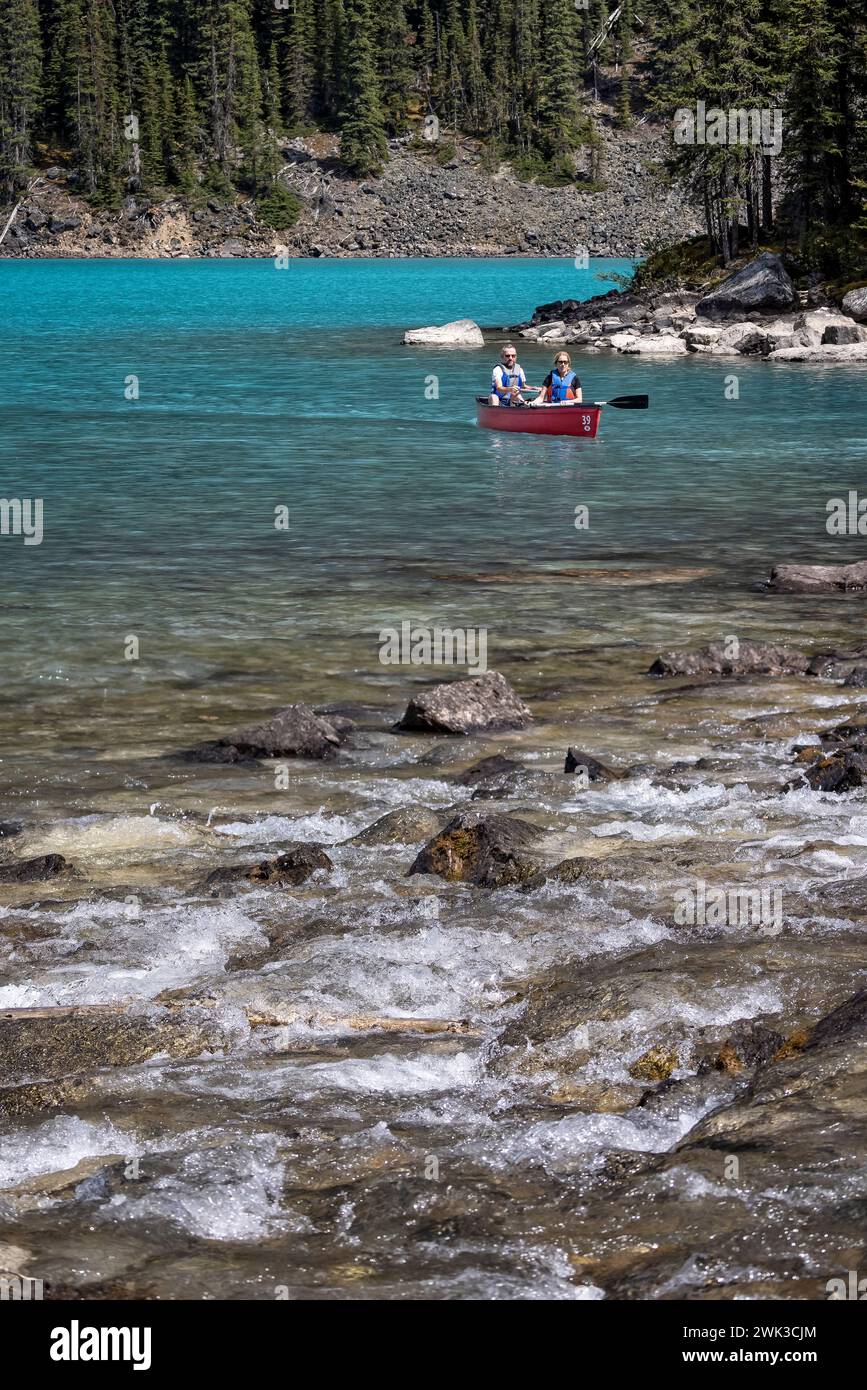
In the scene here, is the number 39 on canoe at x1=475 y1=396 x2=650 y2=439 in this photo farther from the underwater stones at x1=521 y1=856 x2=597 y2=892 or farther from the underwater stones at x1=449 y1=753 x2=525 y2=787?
the underwater stones at x1=521 y1=856 x2=597 y2=892

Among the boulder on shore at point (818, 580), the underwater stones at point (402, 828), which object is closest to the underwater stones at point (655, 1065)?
the underwater stones at point (402, 828)

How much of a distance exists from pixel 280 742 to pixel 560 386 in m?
27.8

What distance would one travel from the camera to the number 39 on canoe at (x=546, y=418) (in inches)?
1601

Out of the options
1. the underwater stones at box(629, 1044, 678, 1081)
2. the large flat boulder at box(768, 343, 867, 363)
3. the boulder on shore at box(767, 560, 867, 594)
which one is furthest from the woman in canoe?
the underwater stones at box(629, 1044, 678, 1081)

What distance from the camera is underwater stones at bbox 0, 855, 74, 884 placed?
11.7 meters

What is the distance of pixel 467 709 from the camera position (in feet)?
52.6

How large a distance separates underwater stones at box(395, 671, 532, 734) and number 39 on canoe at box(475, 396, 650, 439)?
25470mm

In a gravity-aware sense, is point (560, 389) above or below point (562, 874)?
above

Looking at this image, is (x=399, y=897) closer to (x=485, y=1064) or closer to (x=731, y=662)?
(x=485, y=1064)

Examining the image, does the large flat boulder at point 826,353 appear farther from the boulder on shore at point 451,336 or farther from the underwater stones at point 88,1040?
the underwater stones at point 88,1040

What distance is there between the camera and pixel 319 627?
2081cm

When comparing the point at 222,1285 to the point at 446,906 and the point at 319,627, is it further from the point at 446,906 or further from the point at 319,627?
the point at 319,627

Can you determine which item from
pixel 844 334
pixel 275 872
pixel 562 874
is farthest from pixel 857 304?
pixel 275 872

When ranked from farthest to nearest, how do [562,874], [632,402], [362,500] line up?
1. [632,402]
2. [362,500]
3. [562,874]
